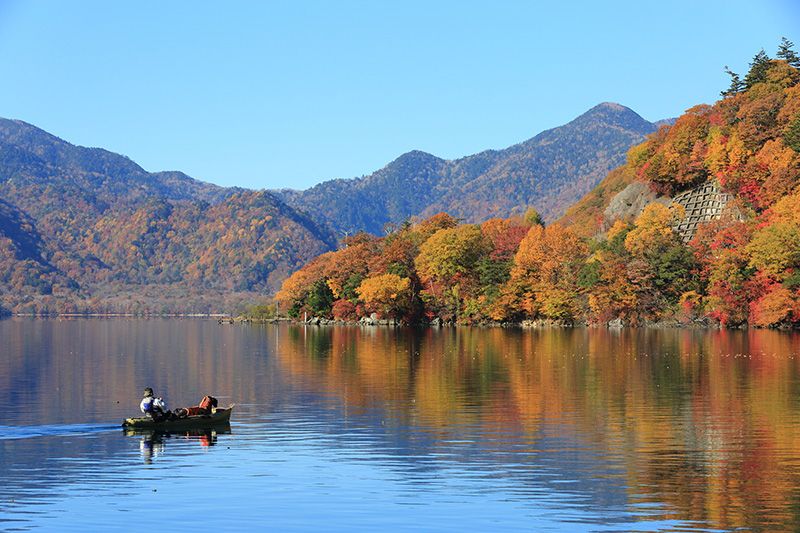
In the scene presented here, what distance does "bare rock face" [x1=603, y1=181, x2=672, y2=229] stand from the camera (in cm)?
14150

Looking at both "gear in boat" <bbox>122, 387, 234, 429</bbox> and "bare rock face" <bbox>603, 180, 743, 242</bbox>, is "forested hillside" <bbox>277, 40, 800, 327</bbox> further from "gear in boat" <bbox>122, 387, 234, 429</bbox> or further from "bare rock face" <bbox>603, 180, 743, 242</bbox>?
"gear in boat" <bbox>122, 387, 234, 429</bbox>

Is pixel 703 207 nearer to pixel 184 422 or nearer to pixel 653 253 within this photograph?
pixel 653 253

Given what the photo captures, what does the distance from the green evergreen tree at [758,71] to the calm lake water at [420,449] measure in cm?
9225

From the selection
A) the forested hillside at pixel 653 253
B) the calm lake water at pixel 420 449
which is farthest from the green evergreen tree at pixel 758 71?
the calm lake water at pixel 420 449

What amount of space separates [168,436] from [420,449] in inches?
351

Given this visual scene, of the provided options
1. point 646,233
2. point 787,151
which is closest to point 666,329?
point 646,233

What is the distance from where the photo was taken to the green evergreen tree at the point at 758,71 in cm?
14675

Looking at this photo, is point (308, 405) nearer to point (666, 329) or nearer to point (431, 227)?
point (666, 329)

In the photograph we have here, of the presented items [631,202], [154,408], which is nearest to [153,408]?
[154,408]

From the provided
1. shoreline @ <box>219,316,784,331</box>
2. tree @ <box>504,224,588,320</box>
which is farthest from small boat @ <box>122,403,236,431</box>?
tree @ <box>504,224,588,320</box>

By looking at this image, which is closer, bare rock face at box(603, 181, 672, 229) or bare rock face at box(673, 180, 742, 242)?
bare rock face at box(673, 180, 742, 242)

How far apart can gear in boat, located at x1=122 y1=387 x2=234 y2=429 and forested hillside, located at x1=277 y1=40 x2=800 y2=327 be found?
7518 cm

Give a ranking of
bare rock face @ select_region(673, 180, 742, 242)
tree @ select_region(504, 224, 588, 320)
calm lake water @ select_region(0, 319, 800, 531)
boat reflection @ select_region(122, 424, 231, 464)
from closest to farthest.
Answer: calm lake water @ select_region(0, 319, 800, 531)
boat reflection @ select_region(122, 424, 231, 464)
tree @ select_region(504, 224, 588, 320)
bare rock face @ select_region(673, 180, 742, 242)

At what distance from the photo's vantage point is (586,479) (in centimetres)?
2767
